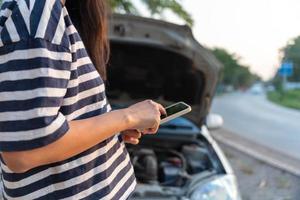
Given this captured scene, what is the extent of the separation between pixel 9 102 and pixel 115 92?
13.7ft

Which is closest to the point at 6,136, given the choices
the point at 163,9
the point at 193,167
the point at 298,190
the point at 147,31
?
the point at 147,31

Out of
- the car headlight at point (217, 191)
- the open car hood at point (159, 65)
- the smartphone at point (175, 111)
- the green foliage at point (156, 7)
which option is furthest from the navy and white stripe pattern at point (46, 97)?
the green foliage at point (156, 7)

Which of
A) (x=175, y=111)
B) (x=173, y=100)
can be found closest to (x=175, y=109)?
(x=175, y=111)

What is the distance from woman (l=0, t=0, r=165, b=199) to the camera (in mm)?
1239

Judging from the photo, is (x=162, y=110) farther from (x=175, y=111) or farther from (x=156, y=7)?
(x=156, y=7)

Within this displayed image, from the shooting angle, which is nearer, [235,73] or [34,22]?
[34,22]

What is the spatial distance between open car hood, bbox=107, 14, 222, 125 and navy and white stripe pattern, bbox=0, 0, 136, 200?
2.42 meters

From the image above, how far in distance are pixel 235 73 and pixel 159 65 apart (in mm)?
87644

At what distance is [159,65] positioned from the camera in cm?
503

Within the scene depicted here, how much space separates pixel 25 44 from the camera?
1251mm

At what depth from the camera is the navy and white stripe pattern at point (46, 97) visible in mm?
1236

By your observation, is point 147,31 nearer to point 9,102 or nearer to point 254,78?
point 9,102

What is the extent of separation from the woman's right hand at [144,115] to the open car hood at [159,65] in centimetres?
234

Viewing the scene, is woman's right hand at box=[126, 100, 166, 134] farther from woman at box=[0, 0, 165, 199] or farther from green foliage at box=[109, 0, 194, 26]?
green foliage at box=[109, 0, 194, 26]
